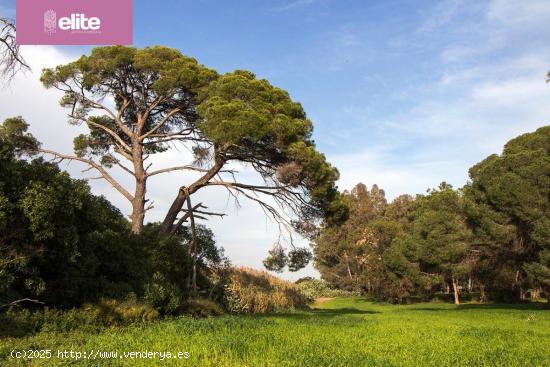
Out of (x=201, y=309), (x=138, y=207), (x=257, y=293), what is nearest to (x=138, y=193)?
(x=138, y=207)

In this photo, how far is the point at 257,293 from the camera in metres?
26.9

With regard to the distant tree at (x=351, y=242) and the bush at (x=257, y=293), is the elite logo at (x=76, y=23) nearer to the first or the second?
the bush at (x=257, y=293)

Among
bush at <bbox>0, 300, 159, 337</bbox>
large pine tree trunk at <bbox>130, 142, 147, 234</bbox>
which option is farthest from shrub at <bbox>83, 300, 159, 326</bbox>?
large pine tree trunk at <bbox>130, 142, 147, 234</bbox>

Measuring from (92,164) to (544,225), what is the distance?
24.6 m

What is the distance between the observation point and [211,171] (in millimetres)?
24250

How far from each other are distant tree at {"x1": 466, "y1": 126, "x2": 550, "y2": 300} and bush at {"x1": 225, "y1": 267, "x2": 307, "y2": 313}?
13.0 meters

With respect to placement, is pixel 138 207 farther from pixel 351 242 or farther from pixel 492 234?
pixel 351 242

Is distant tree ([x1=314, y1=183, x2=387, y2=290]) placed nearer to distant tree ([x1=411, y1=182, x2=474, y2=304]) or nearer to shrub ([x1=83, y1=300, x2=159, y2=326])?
distant tree ([x1=411, y1=182, x2=474, y2=304])

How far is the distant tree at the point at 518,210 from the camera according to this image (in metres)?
25.3

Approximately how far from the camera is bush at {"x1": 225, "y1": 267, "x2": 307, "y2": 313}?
2548 centimetres

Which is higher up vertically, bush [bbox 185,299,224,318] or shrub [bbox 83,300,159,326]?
shrub [bbox 83,300,159,326]

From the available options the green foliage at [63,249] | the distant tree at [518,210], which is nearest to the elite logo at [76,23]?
the green foliage at [63,249]

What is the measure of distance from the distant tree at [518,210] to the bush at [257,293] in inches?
510

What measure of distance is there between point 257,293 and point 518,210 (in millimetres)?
15348
